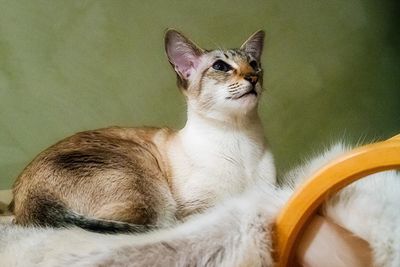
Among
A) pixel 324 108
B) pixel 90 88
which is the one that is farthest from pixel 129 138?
pixel 324 108

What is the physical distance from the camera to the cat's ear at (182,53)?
92 cm

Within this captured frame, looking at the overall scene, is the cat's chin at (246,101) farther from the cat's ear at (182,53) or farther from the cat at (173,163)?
the cat's ear at (182,53)

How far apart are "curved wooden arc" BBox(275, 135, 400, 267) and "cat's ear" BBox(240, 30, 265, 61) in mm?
423

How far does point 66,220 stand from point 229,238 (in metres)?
0.26

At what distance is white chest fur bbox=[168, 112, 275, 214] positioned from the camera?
861 millimetres

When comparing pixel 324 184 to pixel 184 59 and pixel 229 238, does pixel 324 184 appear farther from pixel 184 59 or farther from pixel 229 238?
pixel 184 59

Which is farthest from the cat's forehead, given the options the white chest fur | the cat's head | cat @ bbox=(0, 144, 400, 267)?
cat @ bbox=(0, 144, 400, 267)

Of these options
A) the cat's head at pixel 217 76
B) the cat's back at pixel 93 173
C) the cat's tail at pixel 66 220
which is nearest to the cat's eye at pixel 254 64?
the cat's head at pixel 217 76

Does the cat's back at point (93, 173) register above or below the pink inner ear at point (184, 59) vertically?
below

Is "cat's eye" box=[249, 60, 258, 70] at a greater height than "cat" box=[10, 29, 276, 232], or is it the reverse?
"cat's eye" box=[249, 60, 258, 70]

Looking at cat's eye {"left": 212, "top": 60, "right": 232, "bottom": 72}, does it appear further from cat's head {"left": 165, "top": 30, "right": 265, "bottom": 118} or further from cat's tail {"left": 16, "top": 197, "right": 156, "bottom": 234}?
cat's tail {"left": 16, "top": 197, "right": 156, "bottom": 234}

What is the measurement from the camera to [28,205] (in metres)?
0.83

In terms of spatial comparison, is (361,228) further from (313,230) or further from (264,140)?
(264,140)

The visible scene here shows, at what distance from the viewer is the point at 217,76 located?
0.91 m
